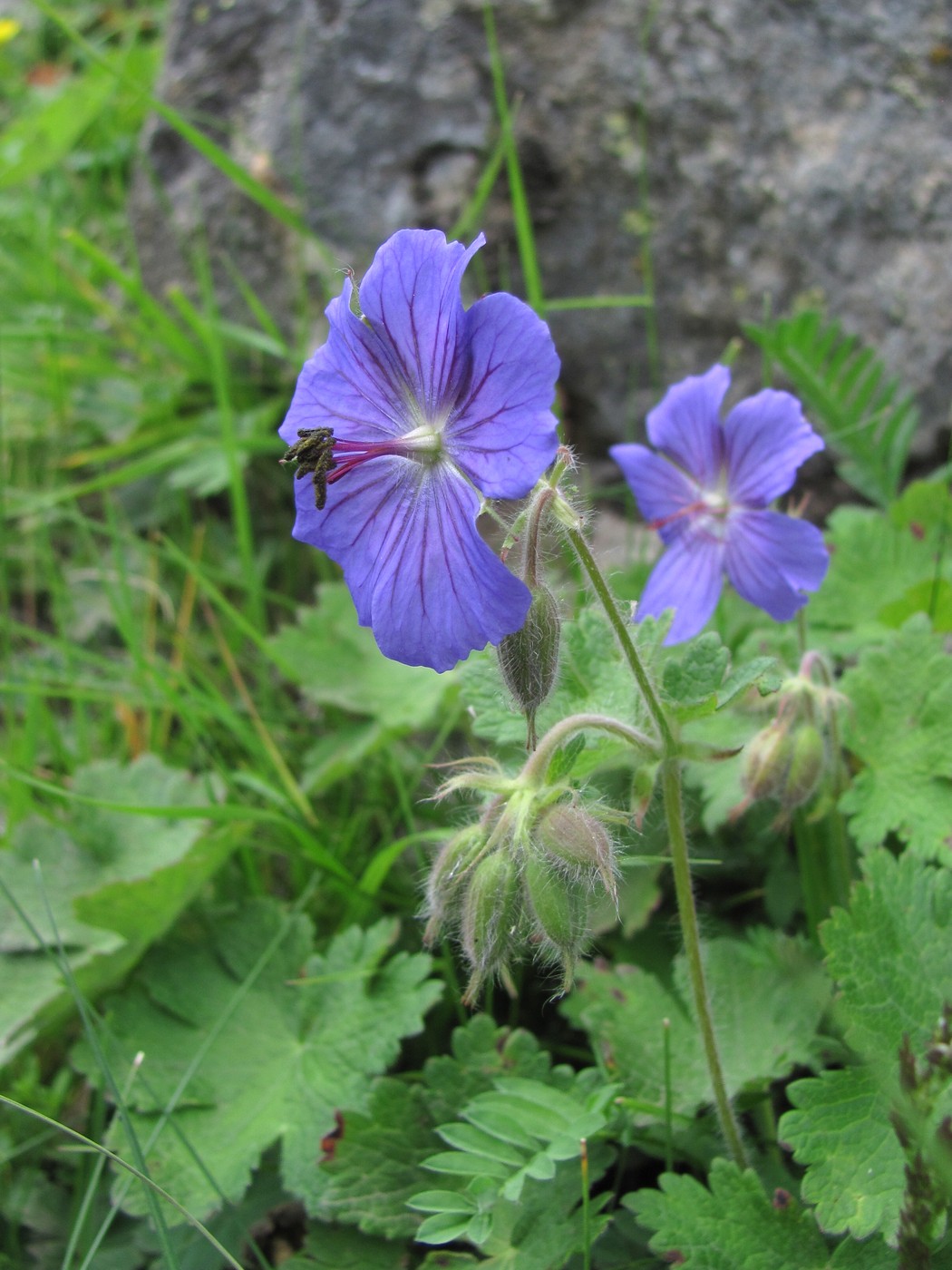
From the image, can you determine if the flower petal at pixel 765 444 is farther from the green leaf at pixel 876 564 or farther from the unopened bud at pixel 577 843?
the unopened bud at pixel 577 843

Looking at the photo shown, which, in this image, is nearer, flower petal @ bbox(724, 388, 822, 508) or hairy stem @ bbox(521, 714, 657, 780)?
hairy stem @ bbox(521, 714, 657, 780)

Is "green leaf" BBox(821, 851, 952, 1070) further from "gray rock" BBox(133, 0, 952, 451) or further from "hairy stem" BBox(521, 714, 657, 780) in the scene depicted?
"gray rock" BBox(133, 0, 952, 451)

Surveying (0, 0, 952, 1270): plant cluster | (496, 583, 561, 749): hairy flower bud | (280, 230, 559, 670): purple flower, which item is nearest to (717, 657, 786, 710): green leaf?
(0, 0, 952, 1270): plant cluster

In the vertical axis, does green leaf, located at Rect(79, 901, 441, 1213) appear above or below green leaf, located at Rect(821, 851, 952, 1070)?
below

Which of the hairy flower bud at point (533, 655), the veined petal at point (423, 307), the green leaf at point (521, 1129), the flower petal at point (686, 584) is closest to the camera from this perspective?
the veined petal at point (423, 307)

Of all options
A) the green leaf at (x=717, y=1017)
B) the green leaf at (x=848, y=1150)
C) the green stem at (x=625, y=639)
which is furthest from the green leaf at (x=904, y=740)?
the green stem at (x=625, y=639)

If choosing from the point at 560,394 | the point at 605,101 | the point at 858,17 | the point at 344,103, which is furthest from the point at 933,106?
the point at 344,103

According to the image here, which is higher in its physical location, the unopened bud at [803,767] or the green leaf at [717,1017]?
the unopened bud at [803,767]
